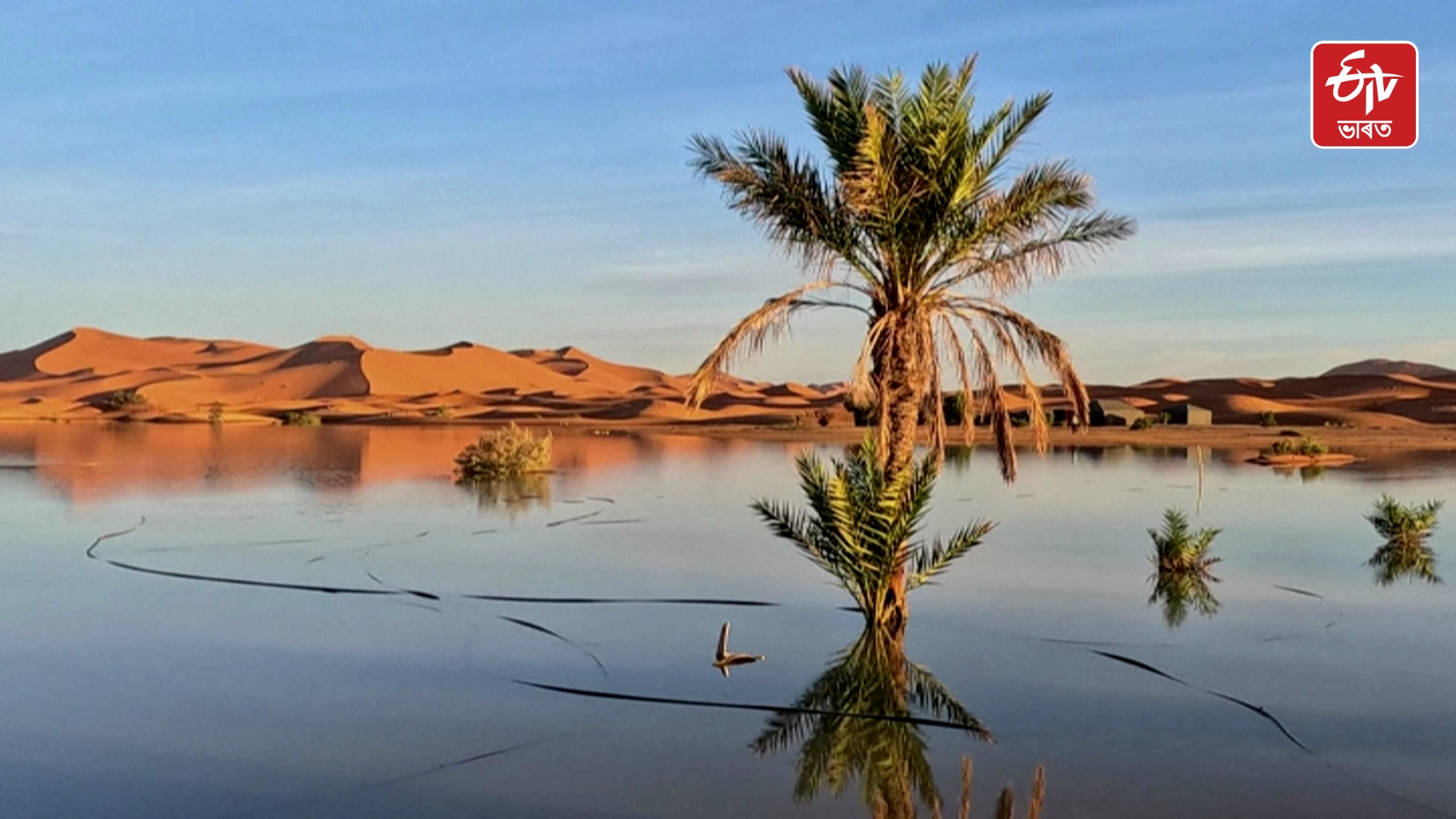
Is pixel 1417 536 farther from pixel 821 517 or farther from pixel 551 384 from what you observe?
pixel 551 384

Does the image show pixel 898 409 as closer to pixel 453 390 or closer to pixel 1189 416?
pixel 1189 416

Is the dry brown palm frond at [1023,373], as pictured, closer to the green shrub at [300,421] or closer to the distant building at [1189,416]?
the distant building at [1189,416]

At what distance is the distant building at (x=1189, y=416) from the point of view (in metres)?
60.6

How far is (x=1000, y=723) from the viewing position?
9.46m

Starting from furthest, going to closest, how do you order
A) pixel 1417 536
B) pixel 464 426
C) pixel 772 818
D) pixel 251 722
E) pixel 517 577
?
1. pixel 464 426
2. pixel 1417 536
3. pixel 517 577
4. pixel 251 722
5. pixel 772 818

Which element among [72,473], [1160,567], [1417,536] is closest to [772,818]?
[1160,567]

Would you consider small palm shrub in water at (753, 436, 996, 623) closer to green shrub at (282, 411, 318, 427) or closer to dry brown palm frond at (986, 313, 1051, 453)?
dry brown palm frond at (986, 313, 1051, 453)

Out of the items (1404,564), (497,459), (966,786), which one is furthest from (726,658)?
(497,459)

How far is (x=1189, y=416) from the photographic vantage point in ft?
200

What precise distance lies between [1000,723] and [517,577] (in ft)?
25.8

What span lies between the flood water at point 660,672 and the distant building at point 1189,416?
39.2m

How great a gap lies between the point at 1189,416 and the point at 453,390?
71.4 m

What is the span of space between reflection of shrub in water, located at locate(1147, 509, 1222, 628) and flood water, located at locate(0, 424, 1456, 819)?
0.24 meters

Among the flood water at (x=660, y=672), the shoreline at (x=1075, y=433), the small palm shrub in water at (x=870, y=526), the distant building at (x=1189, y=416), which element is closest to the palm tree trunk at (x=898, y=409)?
the small palm shrub in water at (x=870, y=526)
